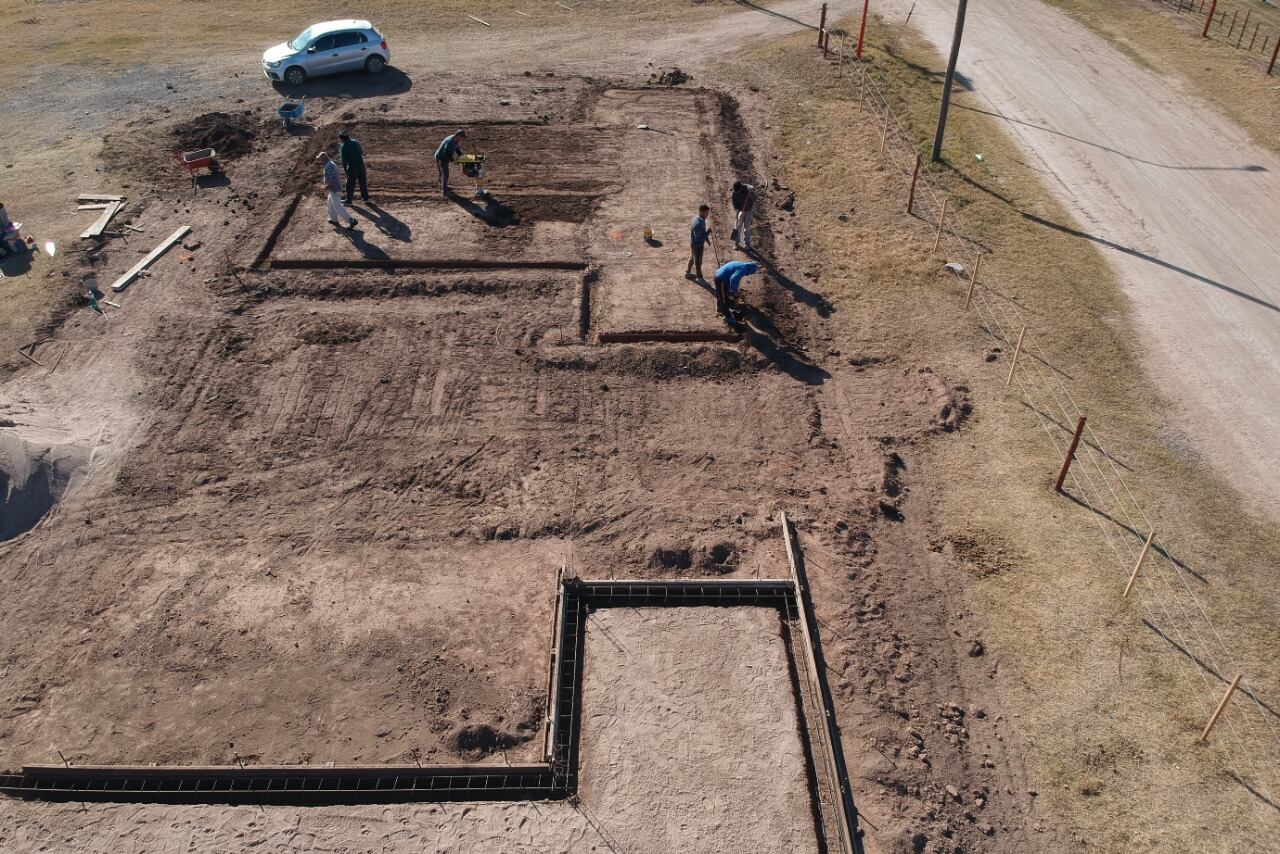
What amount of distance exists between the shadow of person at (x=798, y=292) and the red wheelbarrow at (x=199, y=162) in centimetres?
1347

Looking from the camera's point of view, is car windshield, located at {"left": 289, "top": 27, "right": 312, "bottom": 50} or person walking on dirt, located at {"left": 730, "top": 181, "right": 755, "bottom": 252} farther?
car windshield, located at {"left": 289, "top": 27, "right": 312, "bottom": 50}

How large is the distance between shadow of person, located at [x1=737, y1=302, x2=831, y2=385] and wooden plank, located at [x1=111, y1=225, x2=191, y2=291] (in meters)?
12.5

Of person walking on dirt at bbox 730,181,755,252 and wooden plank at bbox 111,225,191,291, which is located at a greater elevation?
person walking on dirt at bbox 730,181,755,252

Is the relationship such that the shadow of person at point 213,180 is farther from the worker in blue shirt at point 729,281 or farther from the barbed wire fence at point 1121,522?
the barbed wire fence at point 1121,522

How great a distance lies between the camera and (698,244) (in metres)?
17.0

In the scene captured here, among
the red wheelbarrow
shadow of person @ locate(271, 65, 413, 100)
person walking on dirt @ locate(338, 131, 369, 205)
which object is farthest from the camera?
shadow of person @ locate(271, 65, 413, 100)

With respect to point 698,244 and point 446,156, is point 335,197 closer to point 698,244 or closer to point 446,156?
point 446,156

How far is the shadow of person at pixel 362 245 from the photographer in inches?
720

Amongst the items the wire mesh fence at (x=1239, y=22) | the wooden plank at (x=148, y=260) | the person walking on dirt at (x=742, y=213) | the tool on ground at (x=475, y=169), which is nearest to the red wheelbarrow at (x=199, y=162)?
the wooden plank at (x=148, y=260)

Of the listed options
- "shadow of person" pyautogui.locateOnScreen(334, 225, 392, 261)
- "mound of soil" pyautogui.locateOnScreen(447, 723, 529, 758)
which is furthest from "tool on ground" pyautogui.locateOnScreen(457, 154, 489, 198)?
"mound of soil" pyautogui.locateOnScreen(447, 723, 529, 758)

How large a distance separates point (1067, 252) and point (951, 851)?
1365 centimetres

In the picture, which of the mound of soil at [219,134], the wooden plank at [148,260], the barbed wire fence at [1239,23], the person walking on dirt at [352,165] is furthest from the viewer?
the barbed wire fence at [1239,23]

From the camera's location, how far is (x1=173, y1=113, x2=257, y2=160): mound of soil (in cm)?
2259

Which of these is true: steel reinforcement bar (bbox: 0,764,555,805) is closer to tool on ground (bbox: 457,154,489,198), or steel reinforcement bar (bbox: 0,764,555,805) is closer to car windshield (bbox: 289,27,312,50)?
tool on ground (bbox: 457,154,489,198)
